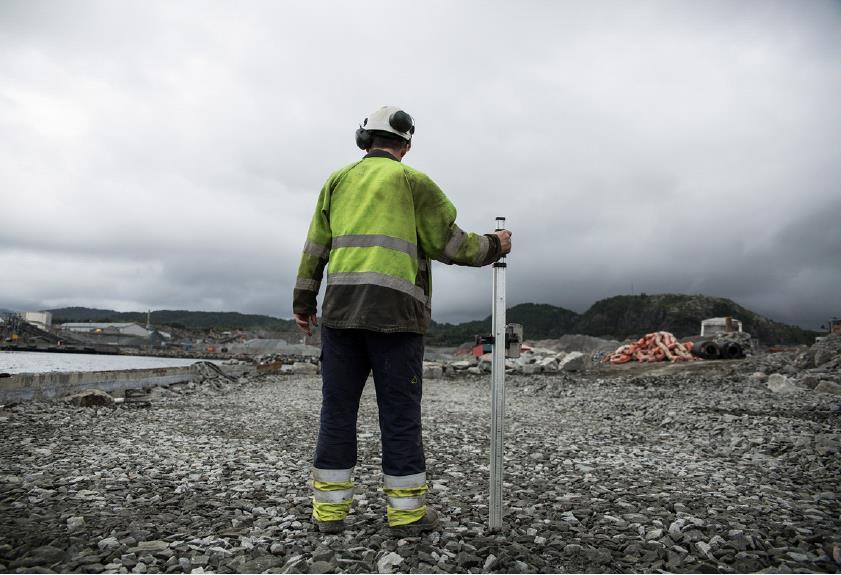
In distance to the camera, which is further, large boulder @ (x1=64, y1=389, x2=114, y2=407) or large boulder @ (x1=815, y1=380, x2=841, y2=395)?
large boulder @ (x1=815, y1=380, x2=841, y2=395)

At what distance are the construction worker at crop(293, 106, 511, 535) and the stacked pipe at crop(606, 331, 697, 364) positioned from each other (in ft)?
69.2

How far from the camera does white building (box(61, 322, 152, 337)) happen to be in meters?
131

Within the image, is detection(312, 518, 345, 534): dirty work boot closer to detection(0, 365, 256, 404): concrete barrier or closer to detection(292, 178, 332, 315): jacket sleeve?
detection(292, 178, 332, 315): jacket sleeve

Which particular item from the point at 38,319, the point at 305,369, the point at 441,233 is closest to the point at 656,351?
the point at 305,369

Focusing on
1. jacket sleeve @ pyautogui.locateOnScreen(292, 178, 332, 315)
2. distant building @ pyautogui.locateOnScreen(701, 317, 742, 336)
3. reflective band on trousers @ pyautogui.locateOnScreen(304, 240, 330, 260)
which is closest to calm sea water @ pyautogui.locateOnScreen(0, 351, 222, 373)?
jacket sleeve @ pyautogui.locateOnScreen(292, 178, 332, 315)

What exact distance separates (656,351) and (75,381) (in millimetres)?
22256

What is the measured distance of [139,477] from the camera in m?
4.62

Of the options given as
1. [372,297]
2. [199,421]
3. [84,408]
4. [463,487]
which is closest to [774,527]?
[463,487]

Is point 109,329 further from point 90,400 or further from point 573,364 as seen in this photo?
point 90,400

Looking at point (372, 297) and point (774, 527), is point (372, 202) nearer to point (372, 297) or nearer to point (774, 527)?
point (372, 297)

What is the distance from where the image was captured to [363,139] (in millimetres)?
3758

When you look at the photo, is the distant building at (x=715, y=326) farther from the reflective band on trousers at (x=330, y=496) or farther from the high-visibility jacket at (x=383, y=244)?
the reflective band on trousers at (x=330, y=496)

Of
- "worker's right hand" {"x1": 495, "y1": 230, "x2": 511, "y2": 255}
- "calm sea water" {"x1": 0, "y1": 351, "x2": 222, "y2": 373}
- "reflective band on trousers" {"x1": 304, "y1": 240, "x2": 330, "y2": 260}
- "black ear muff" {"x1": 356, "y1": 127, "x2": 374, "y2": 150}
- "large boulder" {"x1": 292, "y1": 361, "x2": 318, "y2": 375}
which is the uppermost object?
"black ear muff" {"x1": 356, "y1": 127, "x2": 374, "y2": 150}

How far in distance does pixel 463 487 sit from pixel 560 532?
4.21ft
